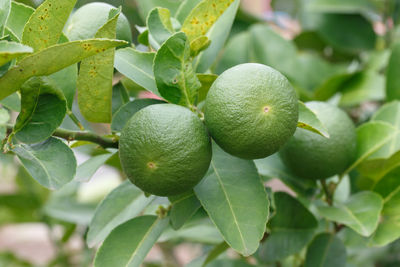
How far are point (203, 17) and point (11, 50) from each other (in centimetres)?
33

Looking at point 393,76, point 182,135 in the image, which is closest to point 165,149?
point 182,135

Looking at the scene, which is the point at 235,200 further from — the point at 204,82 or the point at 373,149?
the point at 373,149

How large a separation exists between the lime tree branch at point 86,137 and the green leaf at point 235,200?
146mm

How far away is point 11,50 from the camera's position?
504mm

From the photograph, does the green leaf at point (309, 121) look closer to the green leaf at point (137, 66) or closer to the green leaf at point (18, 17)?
the green leaf at point (137, 66)

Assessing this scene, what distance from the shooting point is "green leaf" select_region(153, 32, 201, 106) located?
2.08 feet

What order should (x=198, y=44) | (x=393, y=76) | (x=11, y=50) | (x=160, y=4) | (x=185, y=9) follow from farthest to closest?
(x=393, y=76)
(x=160, y=4)
(x=185, y=9)
(x=198, y=44)
(x=11, y=50)

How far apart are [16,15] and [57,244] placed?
1141 millimetres

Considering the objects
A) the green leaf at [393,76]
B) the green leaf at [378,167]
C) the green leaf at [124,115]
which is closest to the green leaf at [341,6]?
the green leaf at [393,76]

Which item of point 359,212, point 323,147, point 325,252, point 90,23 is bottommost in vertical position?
point 325,252

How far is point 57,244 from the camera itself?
5.41ft

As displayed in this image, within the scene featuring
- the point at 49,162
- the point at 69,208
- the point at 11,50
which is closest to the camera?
the point at 11,50

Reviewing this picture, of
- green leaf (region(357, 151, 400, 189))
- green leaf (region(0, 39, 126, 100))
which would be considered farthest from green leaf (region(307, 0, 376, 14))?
green leaf (region(0, 39, 126, 100))

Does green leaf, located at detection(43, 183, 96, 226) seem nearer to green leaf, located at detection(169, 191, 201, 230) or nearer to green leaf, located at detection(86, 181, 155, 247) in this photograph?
green leaf, located at detection(86, 181, 155, 247)
